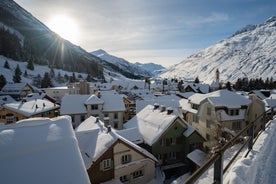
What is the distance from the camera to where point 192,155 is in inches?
874

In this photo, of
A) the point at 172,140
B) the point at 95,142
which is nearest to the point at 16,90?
the point at 95,142

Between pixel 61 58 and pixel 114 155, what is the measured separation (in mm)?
169569

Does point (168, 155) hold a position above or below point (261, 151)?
below

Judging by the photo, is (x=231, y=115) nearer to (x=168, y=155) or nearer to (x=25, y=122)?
(x=168, y=155)

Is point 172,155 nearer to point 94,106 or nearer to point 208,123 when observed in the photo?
point 208,123

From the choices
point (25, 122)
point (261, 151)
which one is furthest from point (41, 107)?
point (261, 151)

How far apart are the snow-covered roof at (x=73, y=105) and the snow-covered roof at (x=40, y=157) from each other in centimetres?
2728

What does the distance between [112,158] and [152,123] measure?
9082mm

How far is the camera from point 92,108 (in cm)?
3541

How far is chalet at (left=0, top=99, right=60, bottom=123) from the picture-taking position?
3234cm

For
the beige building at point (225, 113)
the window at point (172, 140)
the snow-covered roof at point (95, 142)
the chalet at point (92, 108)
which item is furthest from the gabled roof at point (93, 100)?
the beige building at point (225, 113)

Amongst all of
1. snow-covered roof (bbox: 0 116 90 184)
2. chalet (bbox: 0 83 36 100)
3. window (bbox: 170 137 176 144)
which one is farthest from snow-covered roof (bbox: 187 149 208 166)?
chalet (bbox: 0 83 36 100)

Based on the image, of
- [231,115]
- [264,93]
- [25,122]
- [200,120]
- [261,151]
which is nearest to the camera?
[261,151]

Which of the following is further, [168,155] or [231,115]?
[231,115]
